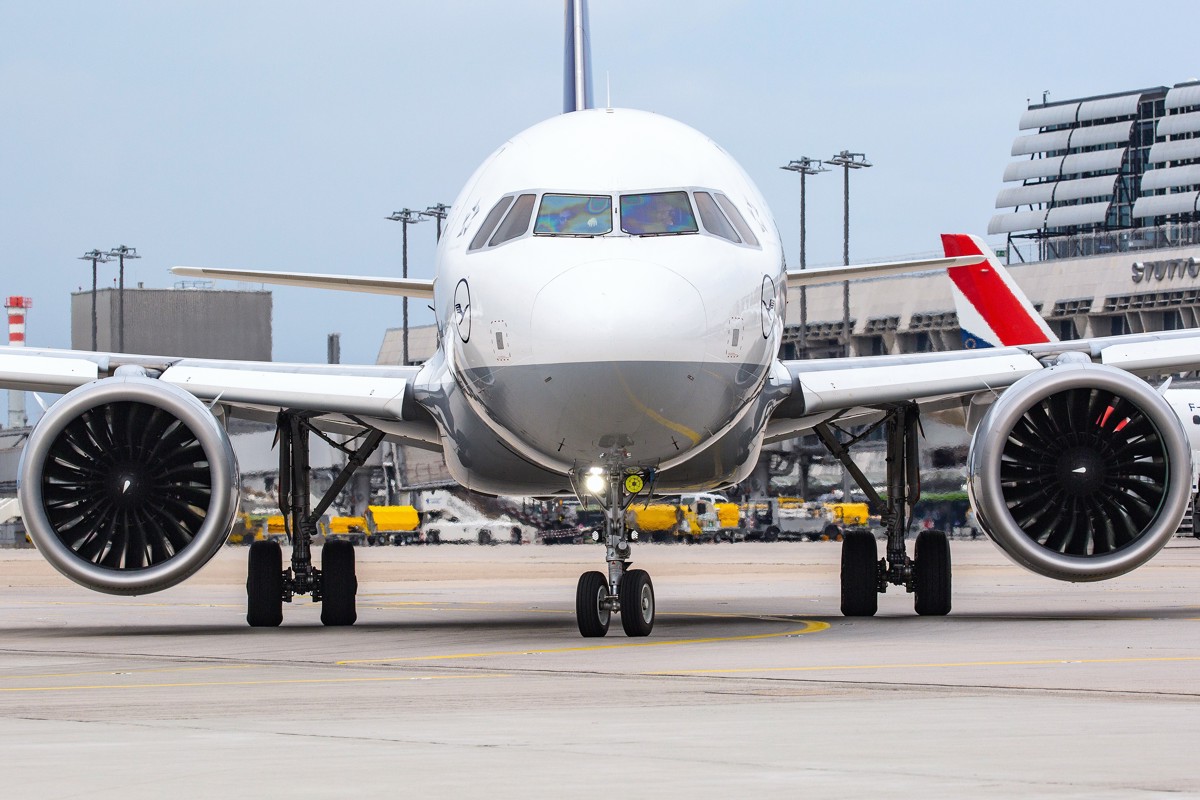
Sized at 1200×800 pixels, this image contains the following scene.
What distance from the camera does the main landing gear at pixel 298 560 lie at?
17547mm

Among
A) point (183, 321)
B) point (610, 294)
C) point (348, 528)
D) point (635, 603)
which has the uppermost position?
point (183, 321)

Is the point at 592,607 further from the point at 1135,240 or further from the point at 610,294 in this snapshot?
the point at 1135,240

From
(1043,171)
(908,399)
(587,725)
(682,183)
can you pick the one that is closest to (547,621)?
(908,399)

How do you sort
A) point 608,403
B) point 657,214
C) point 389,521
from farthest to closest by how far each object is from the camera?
point 389,521
point 657,214
point 608,403

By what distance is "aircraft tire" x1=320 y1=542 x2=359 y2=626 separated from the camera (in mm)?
17547

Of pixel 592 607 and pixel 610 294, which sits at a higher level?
pixel 610 294

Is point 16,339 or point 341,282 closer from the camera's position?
point 341,282

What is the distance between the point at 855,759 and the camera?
6.21 m

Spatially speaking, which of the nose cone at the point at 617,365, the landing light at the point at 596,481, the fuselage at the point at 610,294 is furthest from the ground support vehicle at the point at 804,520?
the nose cone at the point at 617,365

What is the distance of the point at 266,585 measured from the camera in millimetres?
17531

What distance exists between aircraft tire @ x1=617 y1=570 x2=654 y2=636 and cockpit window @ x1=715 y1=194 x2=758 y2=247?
8.88ft

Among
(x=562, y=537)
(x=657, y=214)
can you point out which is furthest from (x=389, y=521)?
(x=657, y=214)

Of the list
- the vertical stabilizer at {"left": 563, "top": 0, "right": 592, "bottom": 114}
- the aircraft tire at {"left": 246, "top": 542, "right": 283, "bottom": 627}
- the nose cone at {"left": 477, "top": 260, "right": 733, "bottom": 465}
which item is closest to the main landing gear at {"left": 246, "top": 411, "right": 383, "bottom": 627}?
the aircraft tire at {"left": 246, "top": 542, "right": 283, "bottom": 627}

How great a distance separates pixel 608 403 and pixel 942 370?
5.04 m
